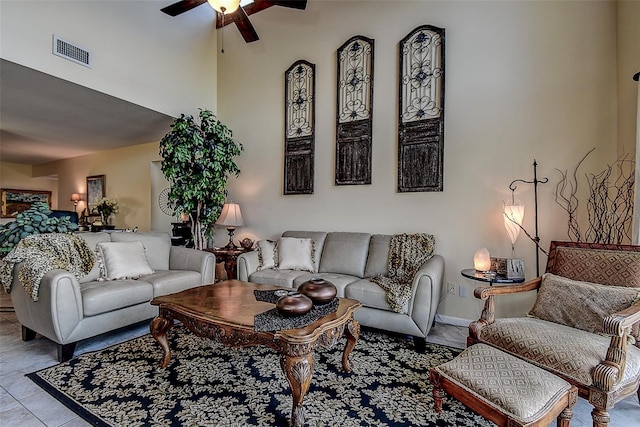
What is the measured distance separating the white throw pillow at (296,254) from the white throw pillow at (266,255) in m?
0.06

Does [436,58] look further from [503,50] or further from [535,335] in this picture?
[535,335]

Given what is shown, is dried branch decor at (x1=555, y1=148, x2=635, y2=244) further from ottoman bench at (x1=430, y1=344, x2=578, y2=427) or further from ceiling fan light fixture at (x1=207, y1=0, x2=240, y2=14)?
ceiling fan light fixture at (x1=207, y1=0, x2=240, y2=14)

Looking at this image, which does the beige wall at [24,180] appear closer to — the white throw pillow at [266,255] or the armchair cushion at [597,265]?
the white throw pillow at [266,255]

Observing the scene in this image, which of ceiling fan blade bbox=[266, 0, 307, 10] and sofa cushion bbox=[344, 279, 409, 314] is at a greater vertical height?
ceiling fan blade bbox=[266, 0, 307, 10]

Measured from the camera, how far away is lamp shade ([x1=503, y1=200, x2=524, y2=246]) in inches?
110

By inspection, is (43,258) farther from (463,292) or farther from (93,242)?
(463,292)

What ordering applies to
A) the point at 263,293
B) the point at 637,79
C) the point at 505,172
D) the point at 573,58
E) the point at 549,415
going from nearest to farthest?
1. the point at 549,415
2. the point at 637,79
3. the point at 263,293
4. the point at 573,58
5. the point at 505,172

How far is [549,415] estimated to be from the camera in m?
1.37

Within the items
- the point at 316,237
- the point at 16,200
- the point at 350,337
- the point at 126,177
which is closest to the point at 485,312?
the point at 350,337

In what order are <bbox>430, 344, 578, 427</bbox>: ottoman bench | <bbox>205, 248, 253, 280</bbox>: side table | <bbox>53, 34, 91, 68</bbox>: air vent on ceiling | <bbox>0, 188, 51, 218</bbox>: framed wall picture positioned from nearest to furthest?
<bbox>430, 344, 578, 427</bbox>: ottoman bench → <bbox>53, 34, 91, 68</bbox>: air vent on ceiling → <bbox>205, 248, 253, 280</bbox>: side table → <bbox>0, 188, 51, 218</bbox>: framed wall picture

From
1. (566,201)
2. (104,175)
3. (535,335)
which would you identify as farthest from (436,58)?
(104,175)

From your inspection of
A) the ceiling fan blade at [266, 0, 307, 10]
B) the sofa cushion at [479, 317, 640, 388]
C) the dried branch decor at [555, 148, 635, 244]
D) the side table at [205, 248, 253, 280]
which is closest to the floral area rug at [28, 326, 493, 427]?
the sofa cushion at [479, 317, 640, 388]

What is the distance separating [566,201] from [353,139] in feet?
7.27

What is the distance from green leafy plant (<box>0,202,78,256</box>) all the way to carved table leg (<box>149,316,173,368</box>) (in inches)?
65.7
